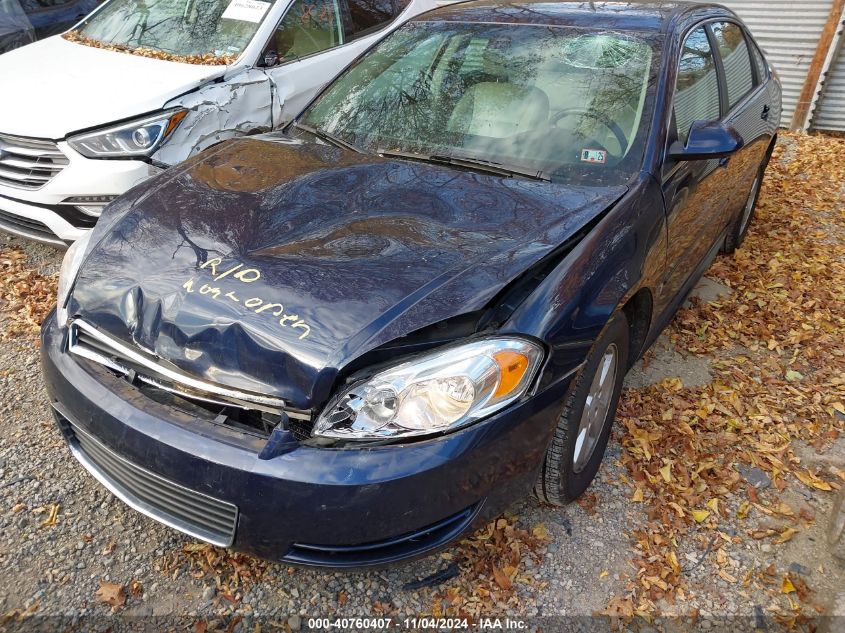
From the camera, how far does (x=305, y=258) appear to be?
1.97 meters

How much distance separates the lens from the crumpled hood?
1.75 meters

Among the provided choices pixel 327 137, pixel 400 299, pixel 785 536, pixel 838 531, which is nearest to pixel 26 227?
pixel 327 137

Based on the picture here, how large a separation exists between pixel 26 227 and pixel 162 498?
2.75 m

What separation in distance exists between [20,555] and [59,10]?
23.6 feet

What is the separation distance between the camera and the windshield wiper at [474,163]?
8.02 feet

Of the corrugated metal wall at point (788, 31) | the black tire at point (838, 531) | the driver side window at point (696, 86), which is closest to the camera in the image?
the black tire at point (838, 531)

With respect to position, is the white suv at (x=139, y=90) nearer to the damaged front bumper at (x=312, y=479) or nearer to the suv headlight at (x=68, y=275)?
the suv headlight at (x=68, y=275)

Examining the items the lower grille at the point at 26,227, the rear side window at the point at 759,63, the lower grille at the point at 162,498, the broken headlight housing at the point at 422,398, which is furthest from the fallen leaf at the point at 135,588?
the rear side window at the point at 759,63

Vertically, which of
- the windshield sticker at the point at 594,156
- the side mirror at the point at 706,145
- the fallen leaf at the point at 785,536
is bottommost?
the fallen leaf at the point at 785,536

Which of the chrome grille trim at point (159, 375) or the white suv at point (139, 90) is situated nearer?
the chrome grille trim at point (159, 375)

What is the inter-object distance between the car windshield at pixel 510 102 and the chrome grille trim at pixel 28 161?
5.30 feet

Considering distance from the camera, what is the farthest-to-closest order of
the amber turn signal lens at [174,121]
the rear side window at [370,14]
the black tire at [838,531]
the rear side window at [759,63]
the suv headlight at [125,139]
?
1. the rear side window at [370,14]
2. the rear side window at [759,63]
3. the amber turn signal lens at [174,121]
4. the suv headlight at [125,139]
5. the black tire at [838,531]

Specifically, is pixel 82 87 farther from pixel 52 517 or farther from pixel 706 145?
pixel 706 145

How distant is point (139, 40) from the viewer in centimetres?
451
